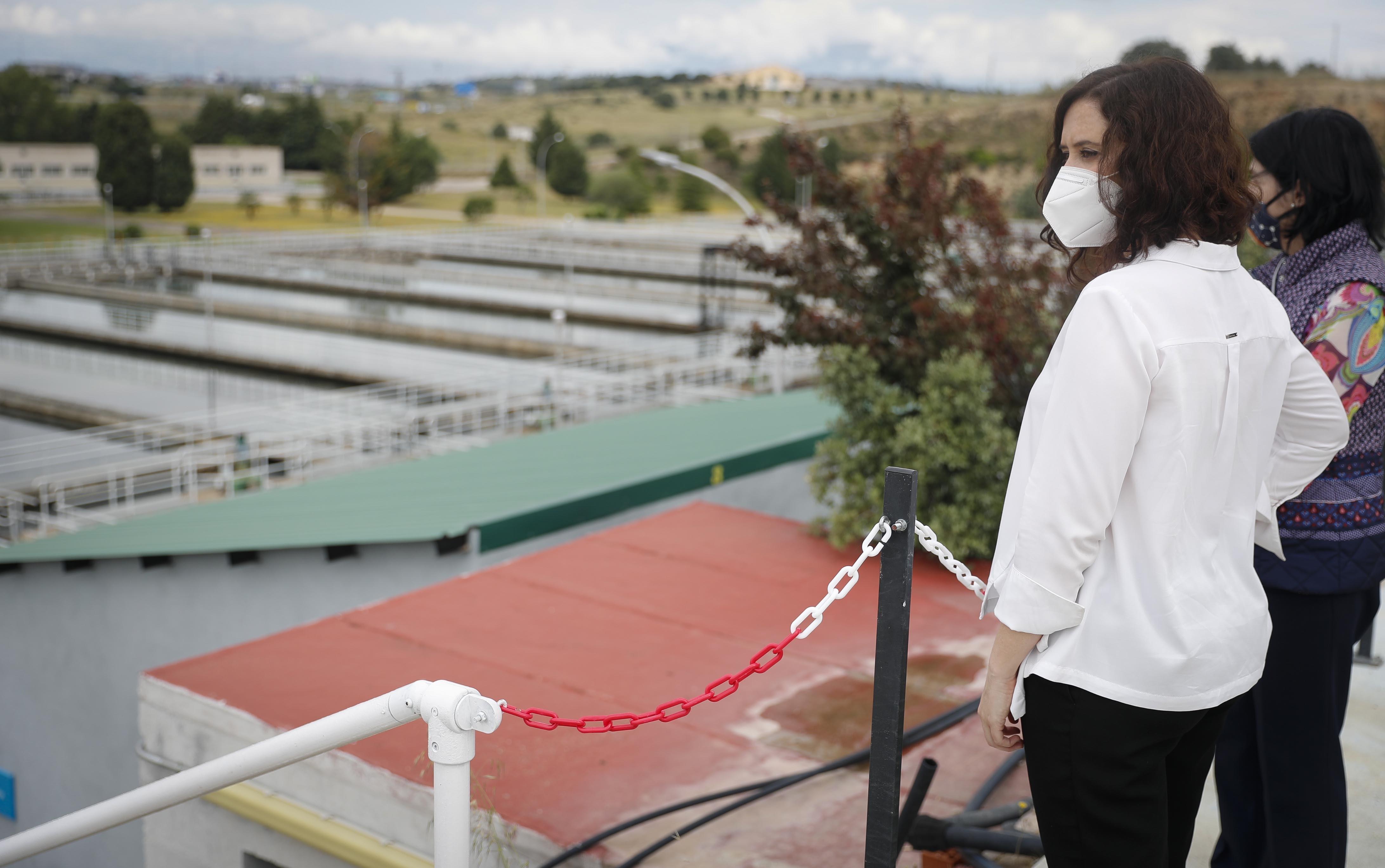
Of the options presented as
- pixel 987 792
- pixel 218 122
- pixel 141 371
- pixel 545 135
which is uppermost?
pixel 545 135

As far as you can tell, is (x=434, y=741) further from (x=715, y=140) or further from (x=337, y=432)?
(x=715, y=140)

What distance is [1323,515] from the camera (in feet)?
6.92

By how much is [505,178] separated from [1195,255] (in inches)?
4031

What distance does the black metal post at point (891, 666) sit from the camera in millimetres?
1798

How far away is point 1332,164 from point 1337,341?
0.39m

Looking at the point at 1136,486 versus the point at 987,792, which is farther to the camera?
the point at 987,792

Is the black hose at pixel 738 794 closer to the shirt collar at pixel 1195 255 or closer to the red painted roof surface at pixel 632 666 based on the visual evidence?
the red painted roof surface at pixel 632 666

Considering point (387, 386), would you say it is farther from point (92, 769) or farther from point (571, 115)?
point (571, 115)

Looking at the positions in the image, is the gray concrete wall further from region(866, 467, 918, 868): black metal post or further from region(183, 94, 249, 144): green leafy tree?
region(183, 94, 249, 144): green leafy tree

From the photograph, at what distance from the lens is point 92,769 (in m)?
9.27

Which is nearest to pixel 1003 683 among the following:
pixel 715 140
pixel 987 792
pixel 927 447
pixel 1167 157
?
pixel 1167 157

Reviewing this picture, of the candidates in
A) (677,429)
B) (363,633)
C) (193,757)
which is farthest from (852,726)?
(677,429)

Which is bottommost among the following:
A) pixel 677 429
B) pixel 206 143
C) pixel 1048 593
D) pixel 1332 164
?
pixel 677 429

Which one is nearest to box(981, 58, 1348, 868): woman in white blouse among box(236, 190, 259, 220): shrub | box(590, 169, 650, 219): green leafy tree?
box(590, 169, 650, 219): green leafy tree
